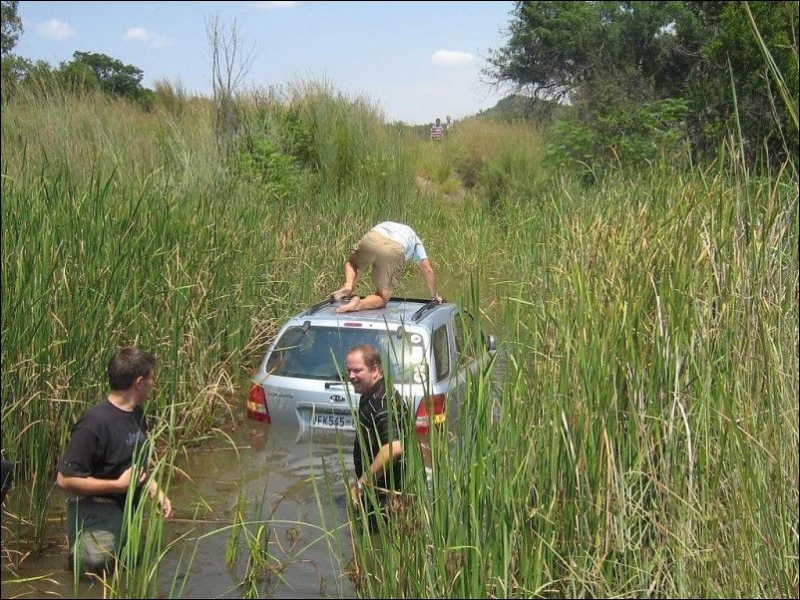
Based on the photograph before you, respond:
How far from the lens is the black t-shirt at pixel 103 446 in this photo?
16.3 ft

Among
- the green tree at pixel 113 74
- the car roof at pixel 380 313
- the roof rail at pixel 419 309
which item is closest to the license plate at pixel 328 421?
the car roof at pixel 380 313

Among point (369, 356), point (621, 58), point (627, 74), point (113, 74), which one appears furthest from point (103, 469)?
point (621, 58)

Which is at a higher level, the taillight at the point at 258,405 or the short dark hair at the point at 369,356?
the short dark hair at the point at 369,356

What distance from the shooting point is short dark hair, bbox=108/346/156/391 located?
5.04m

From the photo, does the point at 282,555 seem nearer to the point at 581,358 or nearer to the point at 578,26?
the point at 581,358

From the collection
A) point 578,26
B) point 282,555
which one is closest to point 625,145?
point 578,26

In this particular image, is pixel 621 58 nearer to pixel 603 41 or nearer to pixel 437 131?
pixel 603 41

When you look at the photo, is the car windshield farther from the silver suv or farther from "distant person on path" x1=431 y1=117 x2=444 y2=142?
"distant person on path" x1=431 y1=117 x2=444 y2=142

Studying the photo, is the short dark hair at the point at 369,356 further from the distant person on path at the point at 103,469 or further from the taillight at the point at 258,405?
the taillight at the point at 258,405

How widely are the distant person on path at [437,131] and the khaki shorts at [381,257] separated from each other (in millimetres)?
15207

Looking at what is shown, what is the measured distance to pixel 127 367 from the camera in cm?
507

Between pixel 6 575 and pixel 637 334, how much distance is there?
373cm

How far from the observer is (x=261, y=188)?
50.4 ft

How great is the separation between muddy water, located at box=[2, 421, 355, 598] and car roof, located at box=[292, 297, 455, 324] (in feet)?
3.17
